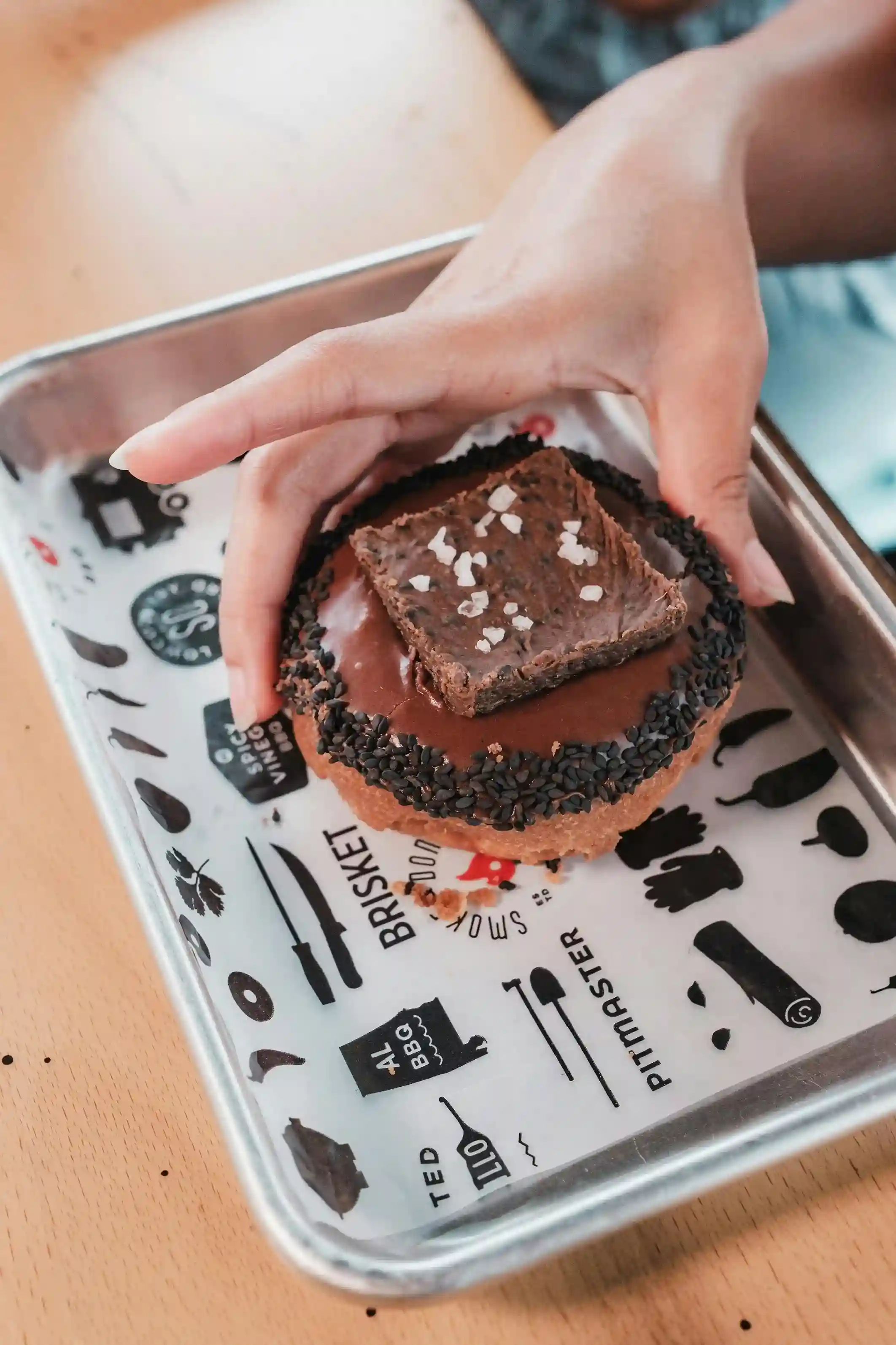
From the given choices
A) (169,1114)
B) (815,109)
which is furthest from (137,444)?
(815,109)

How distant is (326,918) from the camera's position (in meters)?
1.28

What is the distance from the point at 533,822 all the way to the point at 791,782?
409 millimetres

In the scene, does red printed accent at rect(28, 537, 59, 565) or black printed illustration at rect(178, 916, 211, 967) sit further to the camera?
red printed accent at rect(28, 537, 59, 565)

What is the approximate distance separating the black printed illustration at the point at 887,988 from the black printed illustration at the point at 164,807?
2.75ft

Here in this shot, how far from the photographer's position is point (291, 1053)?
1145 millimetres

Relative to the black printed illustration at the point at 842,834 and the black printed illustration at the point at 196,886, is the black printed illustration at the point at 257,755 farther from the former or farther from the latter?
the black printed illustration at the point at 842,834

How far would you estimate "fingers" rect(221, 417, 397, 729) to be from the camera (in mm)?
1299

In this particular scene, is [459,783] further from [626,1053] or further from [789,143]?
[789,143]

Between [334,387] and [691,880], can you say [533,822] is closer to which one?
[691,880]

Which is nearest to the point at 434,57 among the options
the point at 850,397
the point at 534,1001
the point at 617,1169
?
the point at 850,397

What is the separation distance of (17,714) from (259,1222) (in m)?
0.75

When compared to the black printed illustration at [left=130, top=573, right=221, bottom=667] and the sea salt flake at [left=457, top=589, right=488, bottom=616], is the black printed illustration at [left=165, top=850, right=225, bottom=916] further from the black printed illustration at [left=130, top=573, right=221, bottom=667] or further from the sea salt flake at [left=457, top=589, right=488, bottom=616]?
the sea salt flake at [left=457, top=589, right=488, bottom=616]

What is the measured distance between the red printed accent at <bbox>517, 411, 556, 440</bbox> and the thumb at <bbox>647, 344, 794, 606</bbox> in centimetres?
34

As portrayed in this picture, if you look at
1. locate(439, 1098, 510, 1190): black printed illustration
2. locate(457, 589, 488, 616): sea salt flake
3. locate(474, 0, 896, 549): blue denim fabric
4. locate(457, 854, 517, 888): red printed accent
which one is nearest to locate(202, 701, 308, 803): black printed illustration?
locate(457, 854, 517, 888): red printed accent
